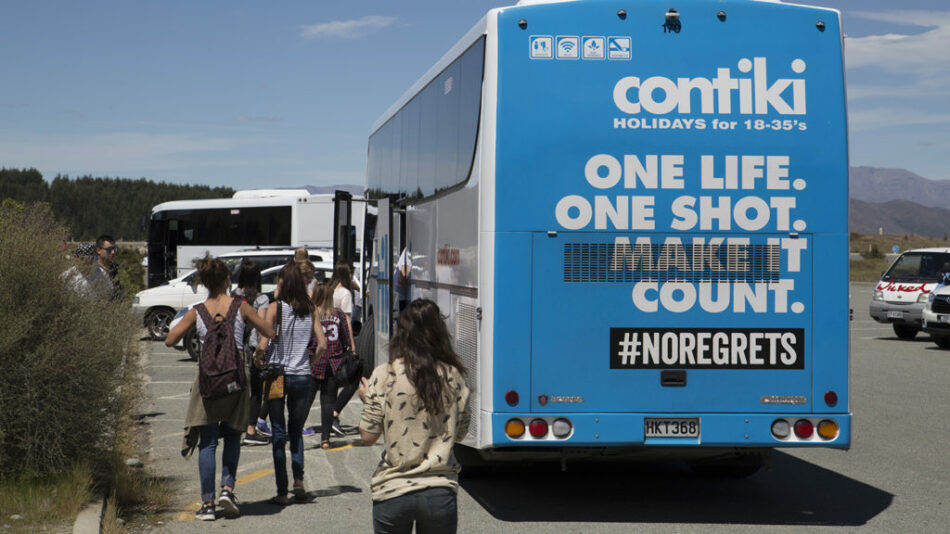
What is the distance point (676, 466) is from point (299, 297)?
4040mm

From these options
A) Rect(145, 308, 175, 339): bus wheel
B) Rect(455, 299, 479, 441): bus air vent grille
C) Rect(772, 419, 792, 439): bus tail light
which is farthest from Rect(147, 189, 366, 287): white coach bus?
Rect(772, 419, 792, 439): bus tail light

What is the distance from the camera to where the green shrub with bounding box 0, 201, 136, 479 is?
7.57 meters

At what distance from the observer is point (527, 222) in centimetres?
759

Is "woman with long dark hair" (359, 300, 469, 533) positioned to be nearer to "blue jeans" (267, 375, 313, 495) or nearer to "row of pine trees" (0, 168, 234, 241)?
"blue jeans" (267, 375, 313, 495)

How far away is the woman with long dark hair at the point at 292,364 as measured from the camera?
27.9 ft

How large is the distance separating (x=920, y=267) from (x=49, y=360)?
22.4 m

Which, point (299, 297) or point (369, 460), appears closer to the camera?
point (299, 297)

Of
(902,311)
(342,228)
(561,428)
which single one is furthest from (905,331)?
(561,428)

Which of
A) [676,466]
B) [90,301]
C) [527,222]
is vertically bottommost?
[676,466]

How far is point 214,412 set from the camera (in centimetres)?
774

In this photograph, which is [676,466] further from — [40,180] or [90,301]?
[40,180]

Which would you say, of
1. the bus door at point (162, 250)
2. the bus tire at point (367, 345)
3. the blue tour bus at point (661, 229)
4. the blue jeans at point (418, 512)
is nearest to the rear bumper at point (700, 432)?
the blue tour bus at point (661, 229)

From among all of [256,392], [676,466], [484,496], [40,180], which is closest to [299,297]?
[256,392]

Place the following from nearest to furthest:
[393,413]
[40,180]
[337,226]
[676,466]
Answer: [393,413]
[676,466]
[337,226]
[40,180]
